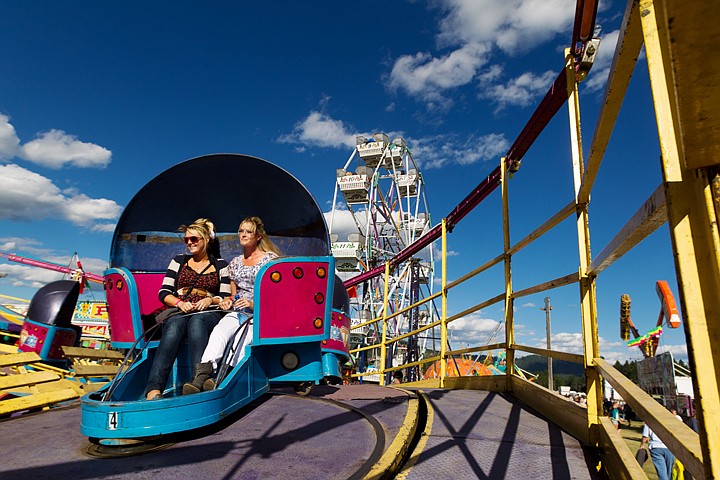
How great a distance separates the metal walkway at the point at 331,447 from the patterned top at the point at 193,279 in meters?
1.03

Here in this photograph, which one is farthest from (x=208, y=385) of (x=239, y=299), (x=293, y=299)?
(x=239, y=299)

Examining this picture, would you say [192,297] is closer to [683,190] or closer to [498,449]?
[498,449]

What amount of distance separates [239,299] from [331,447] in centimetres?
180

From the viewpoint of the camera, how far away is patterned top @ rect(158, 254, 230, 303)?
3400 millimetres

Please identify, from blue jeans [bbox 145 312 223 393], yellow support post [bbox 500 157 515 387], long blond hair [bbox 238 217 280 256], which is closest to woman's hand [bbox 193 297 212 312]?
blue jeans [bbox 145 312 223 393]

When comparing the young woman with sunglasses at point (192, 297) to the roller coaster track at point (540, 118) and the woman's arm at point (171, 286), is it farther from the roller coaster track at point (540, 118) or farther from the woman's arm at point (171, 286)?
the roller coaster track at point (540, 118)

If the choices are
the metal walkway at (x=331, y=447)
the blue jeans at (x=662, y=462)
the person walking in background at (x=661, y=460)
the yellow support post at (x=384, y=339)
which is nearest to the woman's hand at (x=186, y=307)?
the metal walkway at (x=331, y=447)

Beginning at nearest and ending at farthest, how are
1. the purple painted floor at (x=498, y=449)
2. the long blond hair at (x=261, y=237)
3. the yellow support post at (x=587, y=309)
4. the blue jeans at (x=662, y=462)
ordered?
the purple painted floor at (x=498, y=449), the yellow support post at (x=587, y=309), the long blond hair at (x=261, y=237), the blue jeans at (x=662, y=462)

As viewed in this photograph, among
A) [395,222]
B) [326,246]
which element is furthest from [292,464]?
[395,222]

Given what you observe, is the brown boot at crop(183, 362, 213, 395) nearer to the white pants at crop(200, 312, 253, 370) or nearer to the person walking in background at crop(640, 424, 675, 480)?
the white pants at crop(200, 312, 253, 370)

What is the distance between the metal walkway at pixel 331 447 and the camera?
1726 mm

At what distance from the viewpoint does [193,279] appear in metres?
3.44

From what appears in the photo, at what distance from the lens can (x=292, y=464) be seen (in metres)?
1.82

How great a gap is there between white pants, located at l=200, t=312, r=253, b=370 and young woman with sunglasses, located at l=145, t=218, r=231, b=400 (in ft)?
0.18
